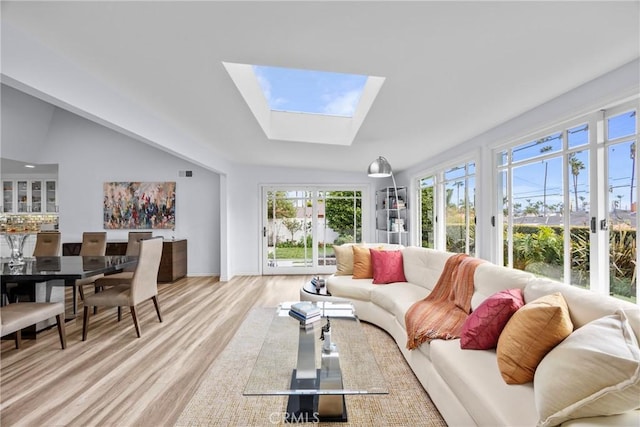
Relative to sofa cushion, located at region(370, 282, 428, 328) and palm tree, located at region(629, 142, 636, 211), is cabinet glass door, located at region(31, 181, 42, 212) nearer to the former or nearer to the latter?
sofa cushion, located at region(370, 282, 428, 328)

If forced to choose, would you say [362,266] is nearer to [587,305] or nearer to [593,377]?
[587,305]

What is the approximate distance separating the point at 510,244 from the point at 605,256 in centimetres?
106

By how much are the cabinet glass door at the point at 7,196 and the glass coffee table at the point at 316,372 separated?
28.6 feet

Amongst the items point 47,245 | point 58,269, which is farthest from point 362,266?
point 47,245

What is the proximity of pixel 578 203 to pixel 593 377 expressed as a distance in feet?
6.19

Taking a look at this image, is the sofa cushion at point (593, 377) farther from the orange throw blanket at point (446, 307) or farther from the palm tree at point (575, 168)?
the palm tree at point (575, 168)

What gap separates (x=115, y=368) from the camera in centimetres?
269

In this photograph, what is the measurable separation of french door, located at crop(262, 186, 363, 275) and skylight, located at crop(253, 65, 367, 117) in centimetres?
268

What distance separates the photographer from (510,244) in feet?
11.2

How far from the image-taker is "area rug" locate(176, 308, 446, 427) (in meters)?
1.96

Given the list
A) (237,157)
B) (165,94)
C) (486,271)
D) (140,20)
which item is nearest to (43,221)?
(237,157)

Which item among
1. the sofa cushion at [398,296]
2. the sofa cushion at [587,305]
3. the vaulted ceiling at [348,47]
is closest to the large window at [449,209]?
the sofa cushion at [398,296]

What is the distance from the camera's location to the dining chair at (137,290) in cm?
335

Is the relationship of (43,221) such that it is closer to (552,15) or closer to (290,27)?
(290,27)
